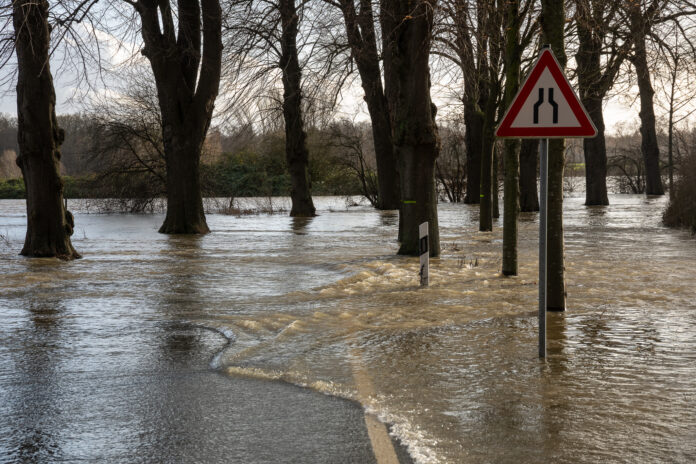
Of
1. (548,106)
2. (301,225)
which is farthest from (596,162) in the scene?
(548,106)

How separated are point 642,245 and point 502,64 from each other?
6.19 m

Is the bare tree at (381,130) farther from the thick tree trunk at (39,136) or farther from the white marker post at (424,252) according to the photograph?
the white marker post at (424,252)

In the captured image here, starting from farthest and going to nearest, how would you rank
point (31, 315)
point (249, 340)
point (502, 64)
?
1. point (502, 64)
2. point (31, 315)
3. point (249, 340)

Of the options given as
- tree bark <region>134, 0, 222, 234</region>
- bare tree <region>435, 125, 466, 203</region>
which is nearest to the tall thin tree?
tree bark <region>134, 0, 222, 234</region>

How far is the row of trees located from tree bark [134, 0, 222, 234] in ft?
0.13

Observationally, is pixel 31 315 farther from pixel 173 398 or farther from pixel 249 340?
pixel 173 398

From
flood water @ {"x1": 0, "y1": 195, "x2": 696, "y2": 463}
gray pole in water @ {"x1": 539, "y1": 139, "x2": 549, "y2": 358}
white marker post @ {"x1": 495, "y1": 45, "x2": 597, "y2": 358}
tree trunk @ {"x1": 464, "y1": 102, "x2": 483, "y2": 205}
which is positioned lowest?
flood water @ {"x1": 0, "y1": 195, "x2": 696, "y2": 463}

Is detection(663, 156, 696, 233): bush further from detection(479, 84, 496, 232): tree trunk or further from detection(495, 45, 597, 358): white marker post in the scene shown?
detection(495, 45, 597, 358): white marker post

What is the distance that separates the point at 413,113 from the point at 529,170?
1936 cm

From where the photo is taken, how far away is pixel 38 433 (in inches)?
187

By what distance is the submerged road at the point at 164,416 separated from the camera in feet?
14.3

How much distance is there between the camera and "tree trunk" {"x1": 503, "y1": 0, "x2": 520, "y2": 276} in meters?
11.7

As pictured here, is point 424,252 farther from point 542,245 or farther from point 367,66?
point 367,66

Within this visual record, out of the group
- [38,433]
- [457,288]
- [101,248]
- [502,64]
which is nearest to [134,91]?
[101,248]
